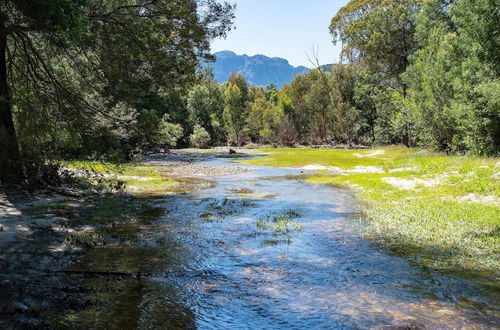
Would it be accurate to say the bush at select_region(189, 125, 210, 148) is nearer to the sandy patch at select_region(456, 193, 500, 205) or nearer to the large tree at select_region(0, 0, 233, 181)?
the large tree at select_region(0, 0, 233, 181)

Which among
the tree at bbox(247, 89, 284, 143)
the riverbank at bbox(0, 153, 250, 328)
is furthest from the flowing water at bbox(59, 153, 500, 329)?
the tree at bbox(247, 89, 284, 143)

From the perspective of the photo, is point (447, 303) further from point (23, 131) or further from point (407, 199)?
point (23, 131)

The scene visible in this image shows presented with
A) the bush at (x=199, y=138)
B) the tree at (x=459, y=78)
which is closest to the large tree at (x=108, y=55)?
the tree at (x=459, y=78)

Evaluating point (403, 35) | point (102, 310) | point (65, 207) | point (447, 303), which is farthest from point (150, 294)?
point (403, 35)

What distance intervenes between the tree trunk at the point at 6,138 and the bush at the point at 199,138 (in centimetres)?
6579

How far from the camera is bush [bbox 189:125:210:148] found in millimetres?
81250

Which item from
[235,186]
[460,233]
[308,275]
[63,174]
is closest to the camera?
[308,275]

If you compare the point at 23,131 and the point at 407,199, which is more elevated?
the point at 23,131

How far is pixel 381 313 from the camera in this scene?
6422mm

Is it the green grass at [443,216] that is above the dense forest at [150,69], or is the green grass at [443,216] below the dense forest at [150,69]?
below

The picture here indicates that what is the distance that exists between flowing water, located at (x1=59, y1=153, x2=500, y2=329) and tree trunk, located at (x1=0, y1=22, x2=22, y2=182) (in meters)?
6.59

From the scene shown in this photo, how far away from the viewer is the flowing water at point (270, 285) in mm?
6160

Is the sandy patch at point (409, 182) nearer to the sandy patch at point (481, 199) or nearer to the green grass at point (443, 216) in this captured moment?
the green grass at point (443, 216)

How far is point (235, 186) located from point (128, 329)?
19466 mm
